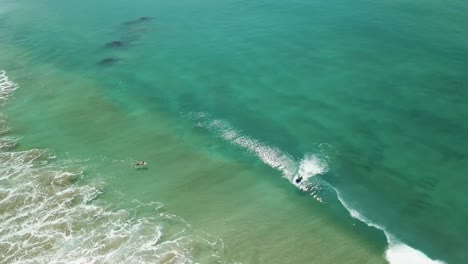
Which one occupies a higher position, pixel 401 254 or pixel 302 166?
pixel 302 166

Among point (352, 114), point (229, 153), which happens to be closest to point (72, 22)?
point (229, 153)

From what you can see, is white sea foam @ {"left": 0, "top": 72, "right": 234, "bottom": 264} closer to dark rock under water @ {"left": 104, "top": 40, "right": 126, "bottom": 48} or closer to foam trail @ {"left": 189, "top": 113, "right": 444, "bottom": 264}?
foam trail @ {"left": 189, "top": 113, "right": 444, "bottom": 264}

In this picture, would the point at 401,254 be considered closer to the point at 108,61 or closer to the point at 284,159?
the point at 284,159

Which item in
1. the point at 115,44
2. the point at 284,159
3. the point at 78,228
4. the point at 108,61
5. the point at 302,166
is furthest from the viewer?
the point at 115,44

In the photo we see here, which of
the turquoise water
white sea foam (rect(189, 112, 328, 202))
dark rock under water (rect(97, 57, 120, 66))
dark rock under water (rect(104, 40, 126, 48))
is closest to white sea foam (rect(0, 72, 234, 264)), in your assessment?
the turquoise water

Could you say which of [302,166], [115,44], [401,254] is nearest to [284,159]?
[302,166]

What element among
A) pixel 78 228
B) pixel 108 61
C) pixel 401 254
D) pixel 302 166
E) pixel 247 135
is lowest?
pixel 401 254

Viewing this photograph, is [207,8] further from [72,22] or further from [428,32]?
[428,32]

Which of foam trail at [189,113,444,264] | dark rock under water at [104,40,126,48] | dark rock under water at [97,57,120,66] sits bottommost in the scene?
foam trail at [189,113,444,264]
